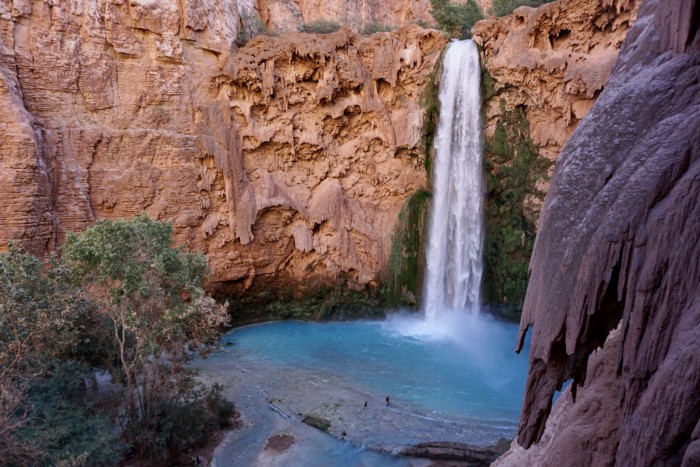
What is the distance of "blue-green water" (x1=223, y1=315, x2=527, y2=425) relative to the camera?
11953 millimetres

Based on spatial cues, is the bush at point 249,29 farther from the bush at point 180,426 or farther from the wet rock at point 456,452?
the wet rock at point 456,452

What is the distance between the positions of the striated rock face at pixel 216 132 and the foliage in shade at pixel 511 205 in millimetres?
3265

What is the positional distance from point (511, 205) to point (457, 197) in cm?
219

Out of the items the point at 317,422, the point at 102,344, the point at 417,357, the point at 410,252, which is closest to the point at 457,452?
the point at 317,422

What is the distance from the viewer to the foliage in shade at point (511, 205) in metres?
17.2

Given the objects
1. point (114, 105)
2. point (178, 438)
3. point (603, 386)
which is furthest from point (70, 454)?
point (114, 105)

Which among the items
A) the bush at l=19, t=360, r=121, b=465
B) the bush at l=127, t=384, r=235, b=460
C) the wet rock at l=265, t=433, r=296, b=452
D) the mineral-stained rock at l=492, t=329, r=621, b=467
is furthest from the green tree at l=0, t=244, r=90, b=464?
the mineral-stained rock at l=492, t=329, r=621, b=467

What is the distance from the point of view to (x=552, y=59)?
50.6ft

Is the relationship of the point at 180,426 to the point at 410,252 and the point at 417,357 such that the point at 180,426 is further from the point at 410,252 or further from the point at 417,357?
the point at 410,252

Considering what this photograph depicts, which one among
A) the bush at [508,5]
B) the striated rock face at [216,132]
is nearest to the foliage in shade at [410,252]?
the striated rock face at [216,132]

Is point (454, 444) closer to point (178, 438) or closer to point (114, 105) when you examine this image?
point (178, 438)

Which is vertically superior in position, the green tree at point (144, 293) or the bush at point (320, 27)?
the bush at point (320, 27)

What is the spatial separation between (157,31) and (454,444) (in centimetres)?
1718

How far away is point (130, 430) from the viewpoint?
9352 millimetres
